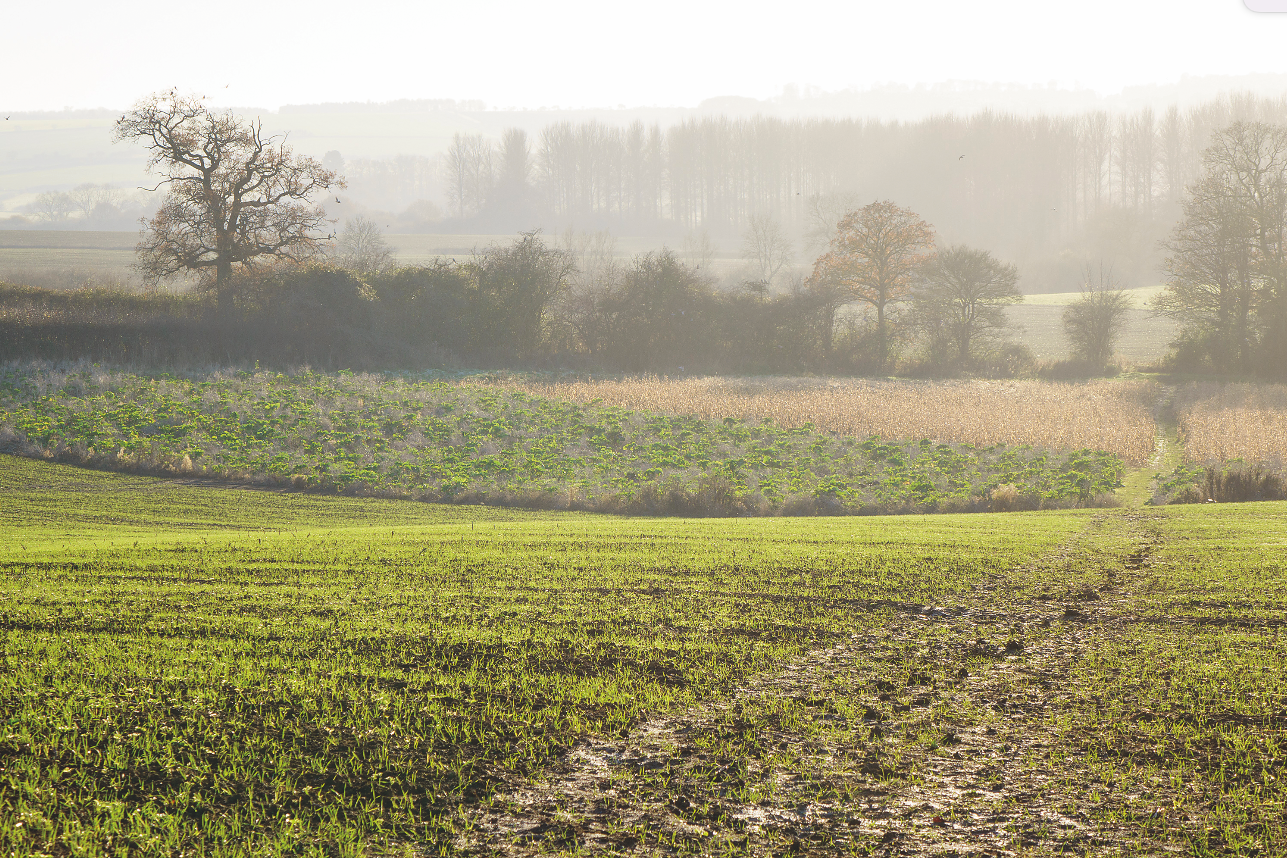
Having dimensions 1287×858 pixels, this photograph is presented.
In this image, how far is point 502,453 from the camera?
20.6m

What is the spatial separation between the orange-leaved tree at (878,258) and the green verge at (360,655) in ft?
120

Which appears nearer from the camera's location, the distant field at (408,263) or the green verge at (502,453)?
the green verge at (502,453)

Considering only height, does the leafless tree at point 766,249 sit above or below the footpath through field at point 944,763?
above

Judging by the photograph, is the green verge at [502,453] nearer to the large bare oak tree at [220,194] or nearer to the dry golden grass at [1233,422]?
the dry golden grass at [1233,422]

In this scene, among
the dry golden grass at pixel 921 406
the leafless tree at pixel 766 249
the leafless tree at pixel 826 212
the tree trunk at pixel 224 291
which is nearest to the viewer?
the dry golden grass at pixel 921 406

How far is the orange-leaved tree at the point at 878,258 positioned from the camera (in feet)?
153

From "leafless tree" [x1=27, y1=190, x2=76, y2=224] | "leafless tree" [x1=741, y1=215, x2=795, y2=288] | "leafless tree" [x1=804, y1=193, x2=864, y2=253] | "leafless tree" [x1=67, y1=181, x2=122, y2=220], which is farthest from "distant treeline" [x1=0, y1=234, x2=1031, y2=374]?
"leafless tree" [x1=27, y1=190, x2=76, y2=224]

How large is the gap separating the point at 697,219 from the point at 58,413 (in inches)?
4083

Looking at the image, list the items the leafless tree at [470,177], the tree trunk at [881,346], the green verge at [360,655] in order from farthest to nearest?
the leafless tree at [470,177], the tree trunk at [881,346], the green verge at [360,655]


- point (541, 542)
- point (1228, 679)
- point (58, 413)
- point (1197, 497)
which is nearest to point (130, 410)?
point (58, 413)

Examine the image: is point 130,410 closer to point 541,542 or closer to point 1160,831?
point 541,542

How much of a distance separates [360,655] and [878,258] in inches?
1770

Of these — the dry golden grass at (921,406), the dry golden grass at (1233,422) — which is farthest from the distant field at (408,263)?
the dry golden grass at (921,406)

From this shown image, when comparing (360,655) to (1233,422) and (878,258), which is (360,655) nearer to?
(1233,422)
